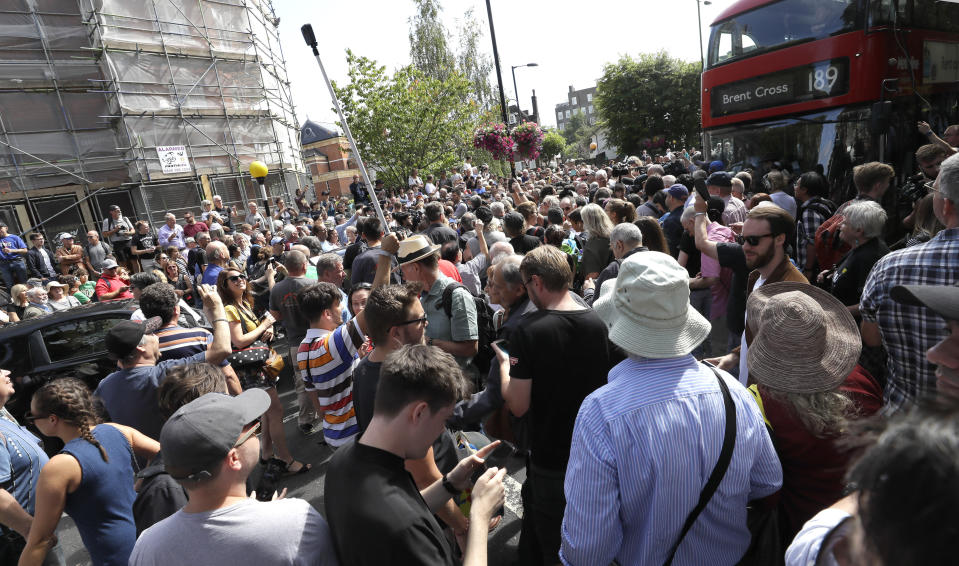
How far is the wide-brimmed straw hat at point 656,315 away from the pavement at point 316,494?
7.45 feet

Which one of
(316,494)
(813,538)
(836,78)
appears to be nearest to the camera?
(813,538)

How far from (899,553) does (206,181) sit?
60.7 feet

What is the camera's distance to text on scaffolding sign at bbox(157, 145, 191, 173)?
1434 centimetres

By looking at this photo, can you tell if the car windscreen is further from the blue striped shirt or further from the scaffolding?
the scaffolding

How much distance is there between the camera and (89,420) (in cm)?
235

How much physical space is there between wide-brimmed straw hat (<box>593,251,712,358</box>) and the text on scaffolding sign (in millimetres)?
16607

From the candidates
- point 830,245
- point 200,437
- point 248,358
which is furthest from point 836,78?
point 200,437

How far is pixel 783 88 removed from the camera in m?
6.48

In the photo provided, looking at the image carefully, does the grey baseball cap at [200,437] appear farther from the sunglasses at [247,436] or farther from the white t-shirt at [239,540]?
the white t-shirt at [239,540]

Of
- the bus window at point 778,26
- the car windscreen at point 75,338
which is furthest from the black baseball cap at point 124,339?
the bus window at point 778,26

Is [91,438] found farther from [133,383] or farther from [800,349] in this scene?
[800,349]

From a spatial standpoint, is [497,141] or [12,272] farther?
[497,141]

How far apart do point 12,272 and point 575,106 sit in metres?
111

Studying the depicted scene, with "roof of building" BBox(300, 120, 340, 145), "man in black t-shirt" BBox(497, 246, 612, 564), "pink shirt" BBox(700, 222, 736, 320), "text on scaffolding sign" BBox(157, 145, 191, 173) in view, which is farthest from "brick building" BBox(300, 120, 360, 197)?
"man in black t-shirt" BBox(497, 246, 612, 564)
